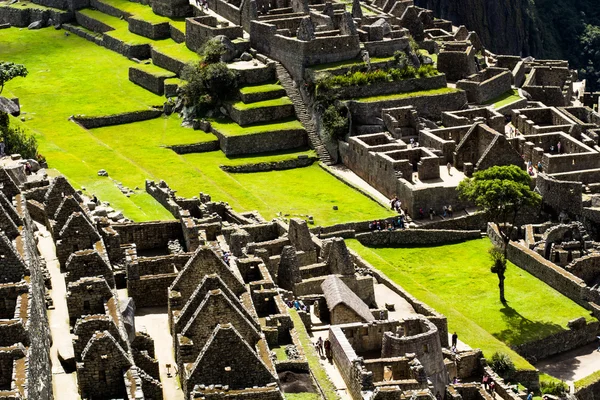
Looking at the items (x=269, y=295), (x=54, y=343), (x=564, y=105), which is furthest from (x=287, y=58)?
(x=54, y=343)

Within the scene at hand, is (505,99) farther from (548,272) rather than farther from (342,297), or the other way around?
(342,297)

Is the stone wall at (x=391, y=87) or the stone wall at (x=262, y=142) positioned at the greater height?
the stone wall at (x=391, y=87)

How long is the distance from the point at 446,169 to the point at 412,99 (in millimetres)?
10089

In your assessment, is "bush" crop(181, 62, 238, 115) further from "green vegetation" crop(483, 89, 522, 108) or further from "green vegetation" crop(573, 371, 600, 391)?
"green vegetation" crop(573, 371, 600, 391)

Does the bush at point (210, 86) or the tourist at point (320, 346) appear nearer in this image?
the tourist at point (320, 346)

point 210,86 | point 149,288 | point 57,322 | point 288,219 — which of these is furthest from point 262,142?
point 57,322

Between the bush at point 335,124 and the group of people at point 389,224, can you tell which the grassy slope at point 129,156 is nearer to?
the group of people at point 389,224

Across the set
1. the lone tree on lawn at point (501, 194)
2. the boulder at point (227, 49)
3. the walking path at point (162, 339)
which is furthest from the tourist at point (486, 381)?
the boulder at point (227, 49)

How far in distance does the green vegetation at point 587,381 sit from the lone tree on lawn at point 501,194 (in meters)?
8.84

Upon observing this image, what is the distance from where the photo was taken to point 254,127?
9825cm

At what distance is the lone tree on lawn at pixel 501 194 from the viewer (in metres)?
78.7

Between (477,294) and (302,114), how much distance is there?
27.0 metres

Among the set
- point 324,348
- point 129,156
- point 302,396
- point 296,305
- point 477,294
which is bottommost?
point 477,294

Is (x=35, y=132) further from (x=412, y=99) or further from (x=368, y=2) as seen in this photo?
(x=368, y=2)
